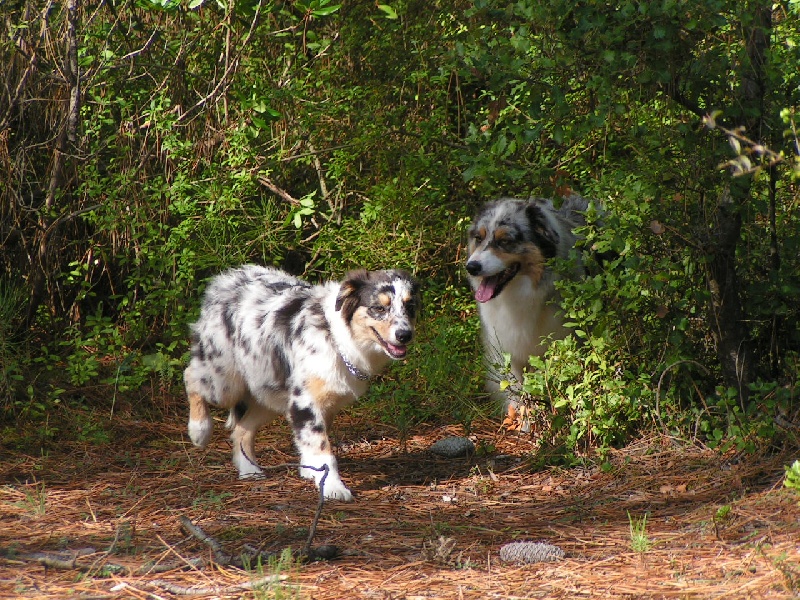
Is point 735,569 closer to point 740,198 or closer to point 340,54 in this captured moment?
point 740,198

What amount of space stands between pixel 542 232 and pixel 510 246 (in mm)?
279

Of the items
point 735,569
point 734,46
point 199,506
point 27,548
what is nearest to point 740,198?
point 734,46

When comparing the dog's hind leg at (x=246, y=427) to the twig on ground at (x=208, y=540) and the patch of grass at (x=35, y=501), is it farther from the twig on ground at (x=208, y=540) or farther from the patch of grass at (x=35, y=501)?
the twig on ground at (x=208, y=540)

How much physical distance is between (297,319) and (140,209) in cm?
221

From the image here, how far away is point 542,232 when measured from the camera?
7.04 metres

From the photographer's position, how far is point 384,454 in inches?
269

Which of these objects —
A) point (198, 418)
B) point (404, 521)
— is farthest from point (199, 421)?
point (404, 521)

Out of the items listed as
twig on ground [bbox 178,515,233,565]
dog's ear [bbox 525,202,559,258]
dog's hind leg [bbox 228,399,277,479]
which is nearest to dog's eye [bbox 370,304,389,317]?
dog's hind leg [bbox 228,399,277,479]

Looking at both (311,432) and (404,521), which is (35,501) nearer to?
(311,432)

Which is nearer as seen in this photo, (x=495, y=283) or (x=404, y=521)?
(x=404, y=521)

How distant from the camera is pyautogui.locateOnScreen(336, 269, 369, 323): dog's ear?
608 centimetres

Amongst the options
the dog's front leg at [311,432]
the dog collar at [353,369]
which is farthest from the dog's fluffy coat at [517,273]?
the dog's front leg at [311,432]

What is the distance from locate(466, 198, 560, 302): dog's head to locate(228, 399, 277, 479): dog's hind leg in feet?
5.77

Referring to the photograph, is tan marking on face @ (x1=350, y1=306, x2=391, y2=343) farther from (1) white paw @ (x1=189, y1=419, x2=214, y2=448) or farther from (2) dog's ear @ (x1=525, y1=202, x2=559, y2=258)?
(2) dog's ear @ (x1=525, y1=202, x2=559, y2=258)
